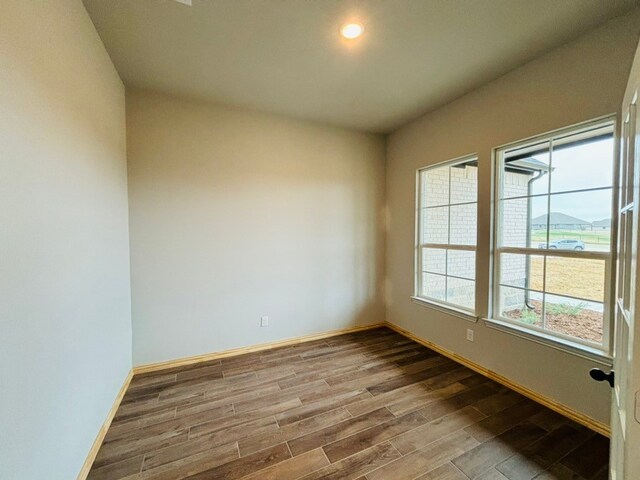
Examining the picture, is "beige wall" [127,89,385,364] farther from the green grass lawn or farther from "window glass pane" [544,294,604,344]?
"window glass pane" [544,294,604,344]

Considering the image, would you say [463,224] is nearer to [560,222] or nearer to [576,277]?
[560,222]

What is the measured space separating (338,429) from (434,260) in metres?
2.17

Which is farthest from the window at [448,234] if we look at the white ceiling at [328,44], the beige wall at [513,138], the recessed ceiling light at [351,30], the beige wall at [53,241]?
the beige wall at [53,241]

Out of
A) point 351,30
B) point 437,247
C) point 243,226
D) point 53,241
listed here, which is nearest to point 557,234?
point 437,247

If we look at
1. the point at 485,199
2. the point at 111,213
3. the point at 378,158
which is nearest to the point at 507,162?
the point at 485,199

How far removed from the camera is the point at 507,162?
7.95 feet

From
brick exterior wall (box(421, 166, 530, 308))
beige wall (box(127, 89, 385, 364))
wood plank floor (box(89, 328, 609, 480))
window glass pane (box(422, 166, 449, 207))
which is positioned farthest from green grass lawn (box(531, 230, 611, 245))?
beige wall (box(127, 89, 385, 364))

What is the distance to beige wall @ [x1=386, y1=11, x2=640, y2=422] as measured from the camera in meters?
1.74

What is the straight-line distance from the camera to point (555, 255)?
6.70 ft

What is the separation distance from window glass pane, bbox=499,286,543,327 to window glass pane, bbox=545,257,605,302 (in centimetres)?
16

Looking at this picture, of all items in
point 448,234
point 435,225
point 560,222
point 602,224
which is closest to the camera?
point 602,224

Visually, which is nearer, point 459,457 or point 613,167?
point 459,457

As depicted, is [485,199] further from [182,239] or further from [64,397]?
[64,397]

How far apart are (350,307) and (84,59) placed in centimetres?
340
